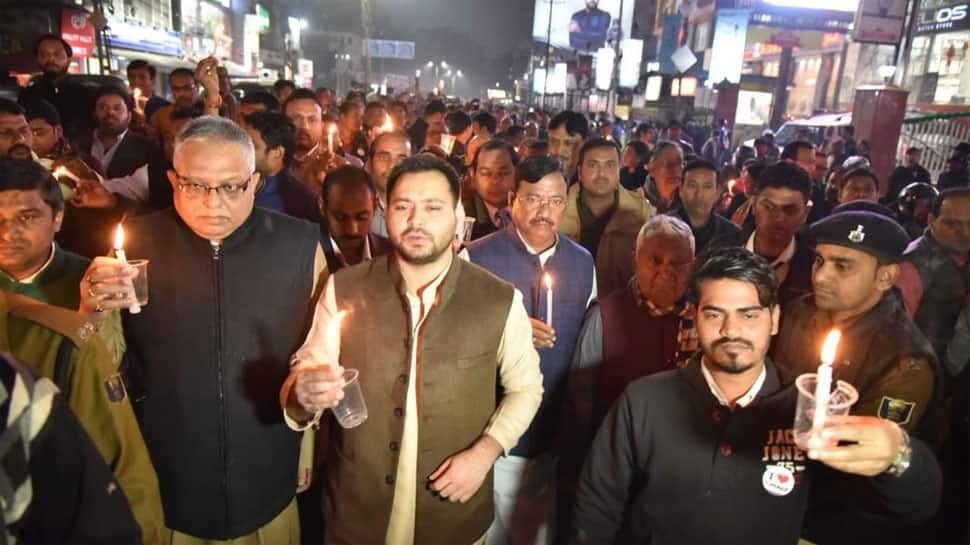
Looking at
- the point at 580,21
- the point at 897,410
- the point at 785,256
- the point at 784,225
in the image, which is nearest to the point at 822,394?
the point at 897,410

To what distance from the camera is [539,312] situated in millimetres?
3828

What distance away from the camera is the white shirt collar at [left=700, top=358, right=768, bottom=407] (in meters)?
2.53

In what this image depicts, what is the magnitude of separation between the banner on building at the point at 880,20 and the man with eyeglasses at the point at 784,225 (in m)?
16.1

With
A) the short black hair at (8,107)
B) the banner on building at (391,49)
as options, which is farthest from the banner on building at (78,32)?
the banner on building at (391,49)

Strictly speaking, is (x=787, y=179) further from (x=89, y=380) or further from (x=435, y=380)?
(x=89, y=380)

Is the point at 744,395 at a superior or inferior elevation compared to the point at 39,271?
inferior

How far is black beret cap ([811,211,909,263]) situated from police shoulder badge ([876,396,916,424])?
845 mm

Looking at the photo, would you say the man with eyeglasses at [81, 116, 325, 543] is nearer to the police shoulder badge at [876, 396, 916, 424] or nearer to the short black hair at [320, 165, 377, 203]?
the short black hair at [320, 165, 377, 203]

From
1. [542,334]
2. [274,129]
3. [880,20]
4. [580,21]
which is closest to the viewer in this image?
[542,334]

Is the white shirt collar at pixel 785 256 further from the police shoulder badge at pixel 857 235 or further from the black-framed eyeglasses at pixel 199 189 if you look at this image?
the black-framed eyeglasses at pixel 199 189

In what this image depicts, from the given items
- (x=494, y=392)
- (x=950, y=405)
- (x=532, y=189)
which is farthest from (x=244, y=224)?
(x=950, y=405)

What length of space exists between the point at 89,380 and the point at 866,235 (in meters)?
3.59

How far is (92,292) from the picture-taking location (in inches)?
89.6

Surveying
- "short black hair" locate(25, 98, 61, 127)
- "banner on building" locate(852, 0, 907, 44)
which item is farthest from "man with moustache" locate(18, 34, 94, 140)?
"banner on building" locate(852, 0, 907, 44)
